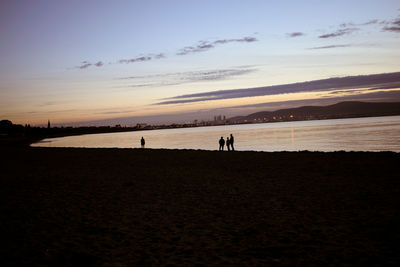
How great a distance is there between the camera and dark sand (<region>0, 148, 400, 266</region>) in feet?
17.6

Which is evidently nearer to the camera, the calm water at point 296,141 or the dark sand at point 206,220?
the dark sand at point 206,220

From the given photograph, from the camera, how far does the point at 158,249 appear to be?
5.75 meters

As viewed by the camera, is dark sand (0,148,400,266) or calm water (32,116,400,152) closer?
dark sand (0,148,400,266)

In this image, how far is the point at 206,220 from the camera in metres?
7.47

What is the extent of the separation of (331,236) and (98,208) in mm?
6341

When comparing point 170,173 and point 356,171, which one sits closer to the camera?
point 356,171

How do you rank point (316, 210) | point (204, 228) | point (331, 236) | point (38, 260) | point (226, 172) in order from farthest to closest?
point (226, 172)
point (316, 210)
point (204, 228)
point (331, 236)
point (38, 260)

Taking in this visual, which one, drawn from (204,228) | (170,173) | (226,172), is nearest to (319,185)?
(226,172)

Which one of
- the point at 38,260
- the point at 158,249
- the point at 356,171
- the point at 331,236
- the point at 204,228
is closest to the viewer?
the point at 38,260

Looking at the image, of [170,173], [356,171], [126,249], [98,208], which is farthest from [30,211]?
[356,171]

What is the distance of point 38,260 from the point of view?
5.29 meters

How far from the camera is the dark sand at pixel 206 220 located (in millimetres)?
5379

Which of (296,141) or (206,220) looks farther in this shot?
(296,141)

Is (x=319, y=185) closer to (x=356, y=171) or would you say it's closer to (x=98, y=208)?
(x=356, y=171)
